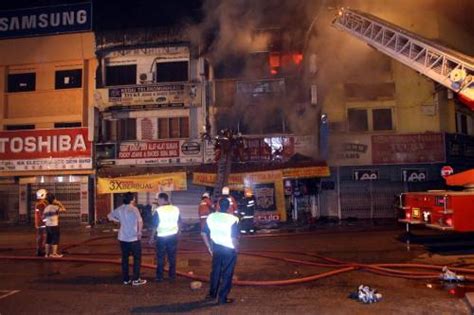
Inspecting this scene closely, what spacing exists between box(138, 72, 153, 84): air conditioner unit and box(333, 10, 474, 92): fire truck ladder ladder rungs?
9.95 m

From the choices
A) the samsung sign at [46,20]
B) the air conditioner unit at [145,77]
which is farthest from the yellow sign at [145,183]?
the samsung sign at [46,20]

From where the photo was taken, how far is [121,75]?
21250mm

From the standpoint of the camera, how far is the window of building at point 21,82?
22438mm

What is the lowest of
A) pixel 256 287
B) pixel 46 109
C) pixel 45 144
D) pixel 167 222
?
pixel 256 287

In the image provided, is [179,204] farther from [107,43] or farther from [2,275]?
[2,275]

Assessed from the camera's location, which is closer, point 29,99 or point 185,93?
point 185,93

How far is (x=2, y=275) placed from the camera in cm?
898

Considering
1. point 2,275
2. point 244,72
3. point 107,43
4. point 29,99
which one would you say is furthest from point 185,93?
point 2,275

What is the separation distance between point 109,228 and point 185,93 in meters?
6.76

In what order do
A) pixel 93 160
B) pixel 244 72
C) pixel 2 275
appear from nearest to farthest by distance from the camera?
pixel 2 275, pixel 244 72, pixel 93 160

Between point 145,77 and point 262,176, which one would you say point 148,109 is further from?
point 262,176

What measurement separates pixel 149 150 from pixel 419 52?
1274 centimetres

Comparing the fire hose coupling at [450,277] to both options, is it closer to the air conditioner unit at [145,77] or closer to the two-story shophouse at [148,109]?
the two-story shophouse at [148,109]

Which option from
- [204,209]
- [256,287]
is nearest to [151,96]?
[204,209]
